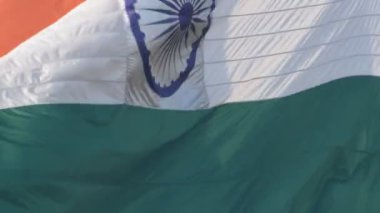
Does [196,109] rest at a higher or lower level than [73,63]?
lower

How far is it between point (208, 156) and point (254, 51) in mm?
284

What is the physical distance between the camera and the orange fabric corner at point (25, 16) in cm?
295

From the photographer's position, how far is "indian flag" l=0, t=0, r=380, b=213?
260 centimetres

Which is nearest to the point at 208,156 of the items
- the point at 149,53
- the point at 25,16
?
the point at 149,53

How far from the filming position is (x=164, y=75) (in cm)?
275

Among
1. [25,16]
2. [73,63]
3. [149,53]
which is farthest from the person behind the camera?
[25,16]

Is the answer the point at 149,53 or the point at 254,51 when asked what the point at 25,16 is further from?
the point at 254,51

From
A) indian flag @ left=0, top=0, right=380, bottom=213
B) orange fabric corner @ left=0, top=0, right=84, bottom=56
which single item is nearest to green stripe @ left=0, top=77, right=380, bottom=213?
indian flag @ left=0, top=0, right=380, bottom=213

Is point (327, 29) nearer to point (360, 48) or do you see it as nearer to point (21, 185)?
point (360, 48)

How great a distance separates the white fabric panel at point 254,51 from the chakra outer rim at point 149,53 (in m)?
0.01

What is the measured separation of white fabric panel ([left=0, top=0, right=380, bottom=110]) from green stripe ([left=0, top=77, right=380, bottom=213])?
0.11ft

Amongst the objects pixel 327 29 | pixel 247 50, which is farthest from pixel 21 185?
pixel 327 29

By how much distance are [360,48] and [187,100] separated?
452 millimetres

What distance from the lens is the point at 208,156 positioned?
275 centimetres
